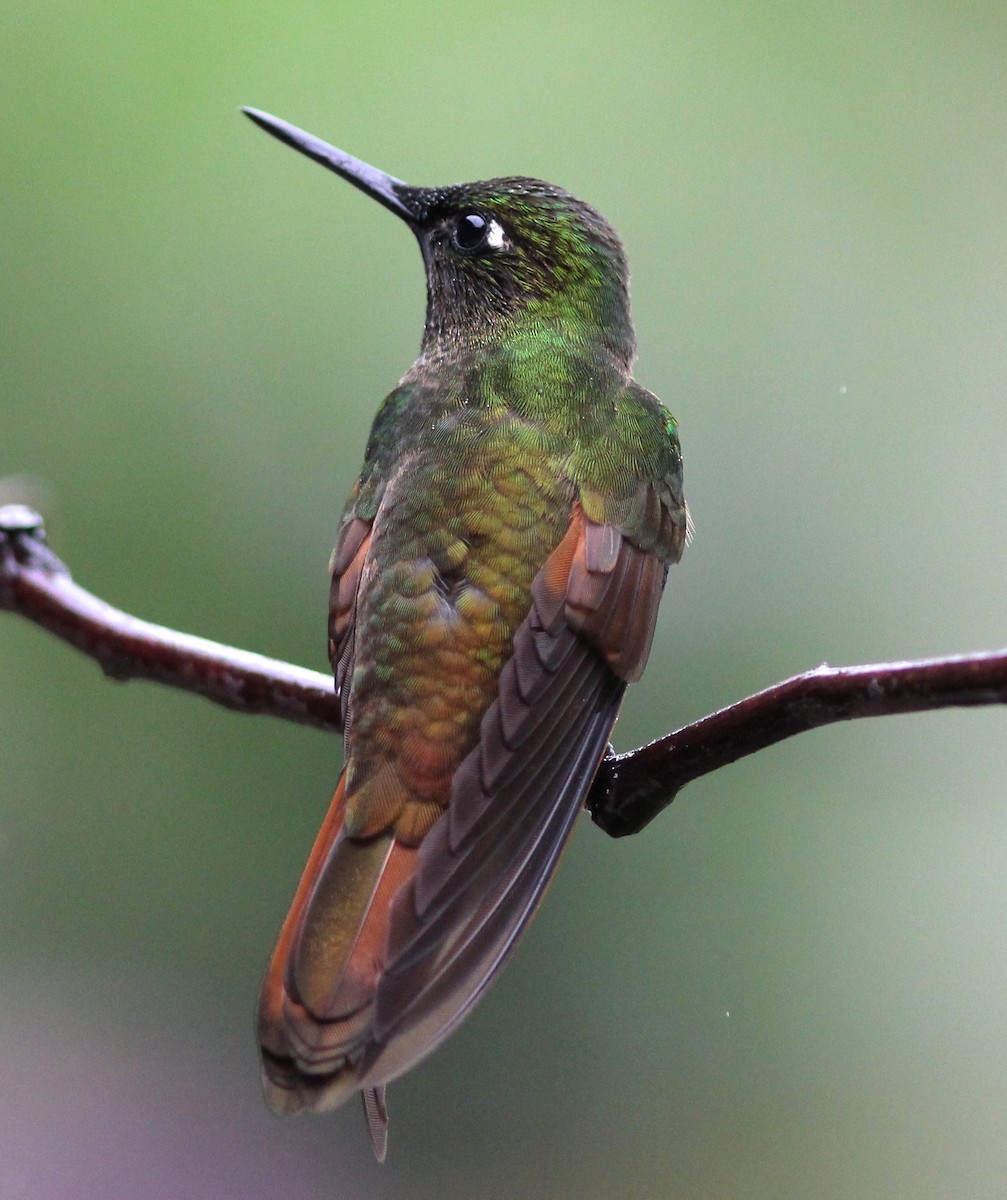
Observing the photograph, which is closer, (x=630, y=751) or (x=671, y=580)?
(x=630, y=751)

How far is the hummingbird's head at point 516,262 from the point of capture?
Answer: 200cm

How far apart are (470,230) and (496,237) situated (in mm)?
49

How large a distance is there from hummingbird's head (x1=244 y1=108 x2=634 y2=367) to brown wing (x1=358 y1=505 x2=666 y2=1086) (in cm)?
51

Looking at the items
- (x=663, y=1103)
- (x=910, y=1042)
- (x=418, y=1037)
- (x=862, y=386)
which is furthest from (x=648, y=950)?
(x=418, y=1037)

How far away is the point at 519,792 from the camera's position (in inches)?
52.0

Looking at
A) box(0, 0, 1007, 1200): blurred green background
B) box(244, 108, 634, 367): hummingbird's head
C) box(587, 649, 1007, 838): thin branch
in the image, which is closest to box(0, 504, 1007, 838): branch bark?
box(587, 649, 1007, 838): thin branch

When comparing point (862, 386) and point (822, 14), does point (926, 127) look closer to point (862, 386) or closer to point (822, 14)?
point (822, 14)

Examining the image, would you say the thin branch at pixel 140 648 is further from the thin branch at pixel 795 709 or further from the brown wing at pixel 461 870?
the thin branch at pixel 795 709

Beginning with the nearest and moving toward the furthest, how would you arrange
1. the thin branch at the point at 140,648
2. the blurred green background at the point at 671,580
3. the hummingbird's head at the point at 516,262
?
1. the thin branch at the point at 140,648
2. the hummingbird's head at the point at 516,262
3. the blurred green background at the point at 671,580

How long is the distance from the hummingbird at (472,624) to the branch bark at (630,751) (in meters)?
0.08

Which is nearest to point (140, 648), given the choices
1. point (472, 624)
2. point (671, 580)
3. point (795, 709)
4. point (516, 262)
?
A: point (472, 624)

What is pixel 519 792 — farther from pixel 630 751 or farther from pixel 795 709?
pixel 795 709

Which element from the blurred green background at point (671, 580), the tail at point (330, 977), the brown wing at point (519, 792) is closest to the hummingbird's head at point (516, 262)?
the brown wing at point (519, 792)

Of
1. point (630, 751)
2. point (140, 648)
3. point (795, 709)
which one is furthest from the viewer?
point (140, 648)
